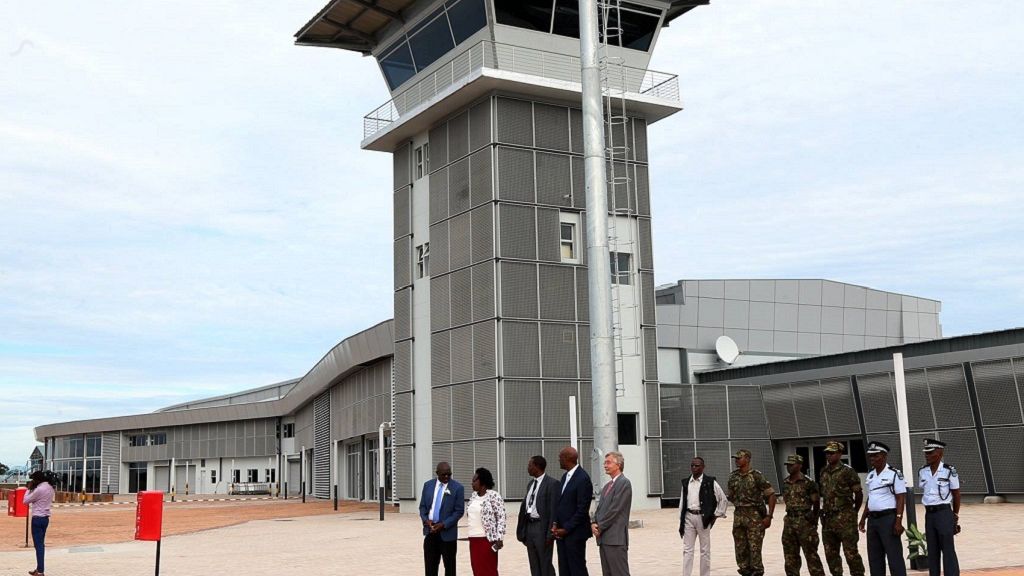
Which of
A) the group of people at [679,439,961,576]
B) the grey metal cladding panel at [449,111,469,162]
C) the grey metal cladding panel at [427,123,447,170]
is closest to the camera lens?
the group of people at [679,439,961,576]

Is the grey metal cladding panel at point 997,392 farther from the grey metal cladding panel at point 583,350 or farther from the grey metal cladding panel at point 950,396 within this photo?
the grey metal cladding panel at point 583,350

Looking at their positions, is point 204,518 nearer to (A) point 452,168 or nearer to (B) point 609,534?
(A) point 452,168

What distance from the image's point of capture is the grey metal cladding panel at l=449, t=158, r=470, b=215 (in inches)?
1491

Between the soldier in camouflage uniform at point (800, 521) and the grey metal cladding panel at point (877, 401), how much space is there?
977 inches

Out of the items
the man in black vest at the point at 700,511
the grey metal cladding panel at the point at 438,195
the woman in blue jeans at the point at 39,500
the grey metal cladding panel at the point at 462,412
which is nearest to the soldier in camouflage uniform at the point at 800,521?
the man in black vest at the point at 700,511

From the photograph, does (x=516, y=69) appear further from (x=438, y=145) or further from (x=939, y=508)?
(x=939, y=508)

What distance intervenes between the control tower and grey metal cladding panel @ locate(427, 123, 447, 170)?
0.25 ft

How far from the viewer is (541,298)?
121 ft

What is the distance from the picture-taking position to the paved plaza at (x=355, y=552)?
17609 millimetres

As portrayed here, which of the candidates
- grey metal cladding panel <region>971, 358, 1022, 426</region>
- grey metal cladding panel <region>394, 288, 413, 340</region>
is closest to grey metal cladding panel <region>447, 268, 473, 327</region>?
grey metal cladding panel <region>394, 288, 413, 340</region>

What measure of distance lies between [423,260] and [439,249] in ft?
5.09

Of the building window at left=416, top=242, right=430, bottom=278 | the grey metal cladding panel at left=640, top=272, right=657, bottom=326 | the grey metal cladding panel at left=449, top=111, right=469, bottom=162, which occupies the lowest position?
the grey metal cladding panel at left=640, top=272, right=657, bottom=326

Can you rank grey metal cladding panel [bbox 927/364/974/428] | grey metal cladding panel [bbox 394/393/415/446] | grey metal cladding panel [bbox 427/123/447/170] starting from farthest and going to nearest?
1. grey metal cladding panel [bbox 394/393/415/446]
2. grey metal cladding panel [bbox 427/123/447/170]
3. grey metal cladding panel [bbox 927/364/974/428]

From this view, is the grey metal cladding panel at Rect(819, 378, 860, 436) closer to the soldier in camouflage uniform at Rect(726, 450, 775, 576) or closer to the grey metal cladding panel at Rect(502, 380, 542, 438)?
the grey metal cladding panel at Rect(502, 380, 542, 438)
